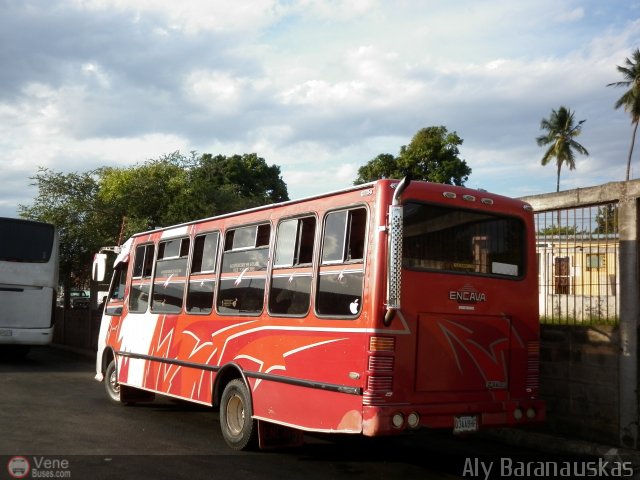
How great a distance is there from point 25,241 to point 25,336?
2359 millimetres

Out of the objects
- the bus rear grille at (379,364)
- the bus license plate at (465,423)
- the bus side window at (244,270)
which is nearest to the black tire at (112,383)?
the bus side window at (244,270)

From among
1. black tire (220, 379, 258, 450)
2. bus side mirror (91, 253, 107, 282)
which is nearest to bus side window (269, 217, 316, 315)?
black tire (220, 379, 258, 450)

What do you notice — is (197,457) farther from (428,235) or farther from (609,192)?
(609,192)

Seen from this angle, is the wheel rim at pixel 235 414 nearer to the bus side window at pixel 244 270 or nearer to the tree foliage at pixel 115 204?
the bus side window at pixel 244 270

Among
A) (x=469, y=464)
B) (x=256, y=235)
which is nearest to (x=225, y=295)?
(x=256, y=235)

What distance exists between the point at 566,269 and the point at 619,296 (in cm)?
89

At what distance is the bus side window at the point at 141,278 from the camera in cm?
1095

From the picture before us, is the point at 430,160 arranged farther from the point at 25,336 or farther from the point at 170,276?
the point at 170,276

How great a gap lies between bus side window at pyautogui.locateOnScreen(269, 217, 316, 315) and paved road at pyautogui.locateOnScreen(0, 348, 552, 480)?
5.48ft

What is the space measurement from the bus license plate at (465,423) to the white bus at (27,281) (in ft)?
44.9

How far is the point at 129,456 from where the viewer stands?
7551mm

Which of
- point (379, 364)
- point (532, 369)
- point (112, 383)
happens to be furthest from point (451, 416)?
point (112, 383)

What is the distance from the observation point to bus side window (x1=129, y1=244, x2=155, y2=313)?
431 inches

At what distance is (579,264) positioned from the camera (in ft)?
29.5
